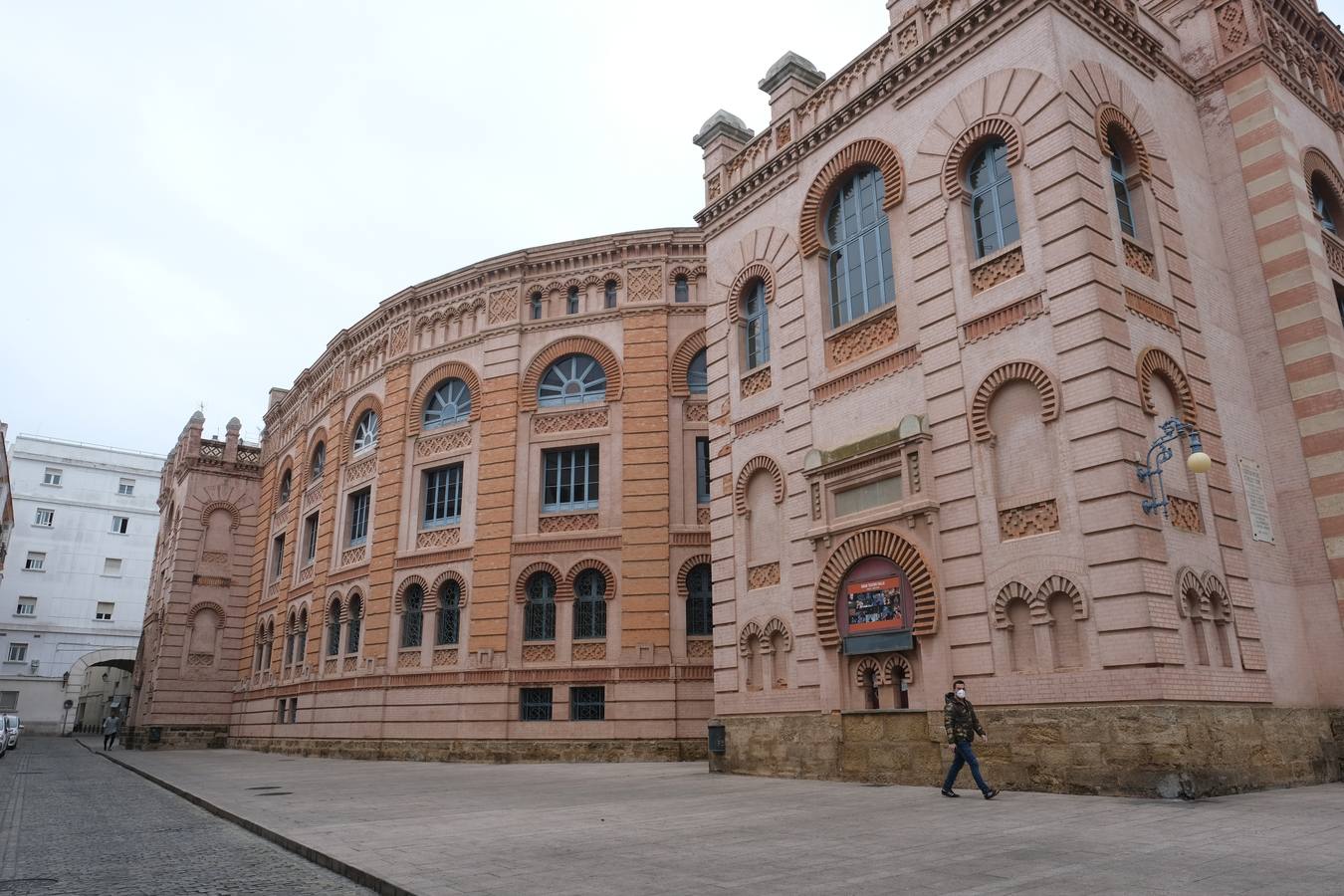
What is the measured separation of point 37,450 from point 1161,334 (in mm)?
75210

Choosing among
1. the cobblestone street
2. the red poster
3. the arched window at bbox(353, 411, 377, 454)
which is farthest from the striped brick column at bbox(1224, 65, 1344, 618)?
the arched window at bbox(353, 411, 377, 454)

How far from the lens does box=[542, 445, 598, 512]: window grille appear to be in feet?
94.0

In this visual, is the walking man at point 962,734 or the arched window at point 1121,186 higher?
the arched window at point 1121,186

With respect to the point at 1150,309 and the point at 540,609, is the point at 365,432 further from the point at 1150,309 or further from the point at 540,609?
the point at 1150,309

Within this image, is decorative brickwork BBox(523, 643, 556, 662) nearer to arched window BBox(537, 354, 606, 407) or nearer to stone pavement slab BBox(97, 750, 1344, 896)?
arched window BBox(537, 354, 606, 407)

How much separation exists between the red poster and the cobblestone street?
10287 mm

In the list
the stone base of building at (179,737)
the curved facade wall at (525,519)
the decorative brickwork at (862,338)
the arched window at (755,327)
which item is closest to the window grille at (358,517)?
the curved facade wall at (525,519)

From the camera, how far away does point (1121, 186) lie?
16.4 meters

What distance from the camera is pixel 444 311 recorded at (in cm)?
3250

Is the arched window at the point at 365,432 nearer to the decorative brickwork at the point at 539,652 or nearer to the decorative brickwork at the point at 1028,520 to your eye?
the decorative brickwork at the point at 539,652

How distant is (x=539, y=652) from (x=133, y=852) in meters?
17.5

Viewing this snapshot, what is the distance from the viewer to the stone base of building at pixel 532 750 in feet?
83.7

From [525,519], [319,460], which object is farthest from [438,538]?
[319,460]

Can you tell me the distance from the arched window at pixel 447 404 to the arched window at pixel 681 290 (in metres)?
7.94
